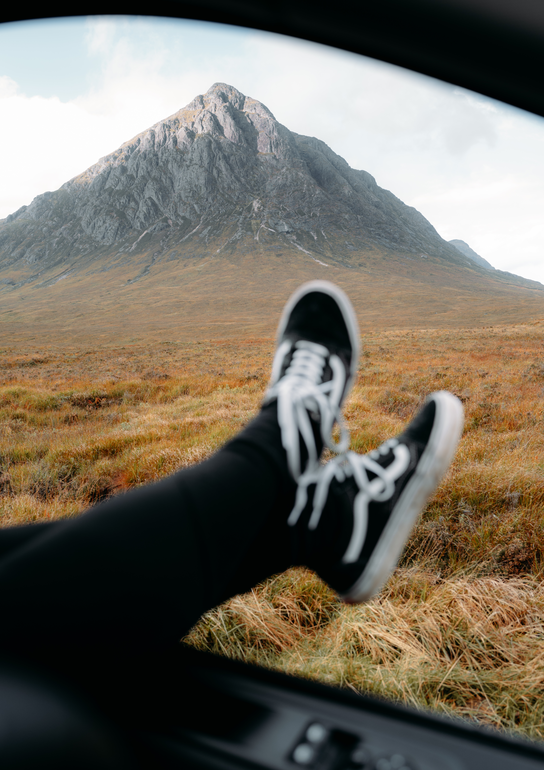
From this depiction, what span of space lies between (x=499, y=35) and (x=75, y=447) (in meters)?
3.96

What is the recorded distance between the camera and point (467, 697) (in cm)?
112

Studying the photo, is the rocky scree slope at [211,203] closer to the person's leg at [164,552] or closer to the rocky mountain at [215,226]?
the rocky mountain at [215,226]

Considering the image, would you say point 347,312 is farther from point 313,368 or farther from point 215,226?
point 215,226

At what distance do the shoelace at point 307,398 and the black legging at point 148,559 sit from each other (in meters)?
0.14

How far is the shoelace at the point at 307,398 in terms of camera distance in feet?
4.24

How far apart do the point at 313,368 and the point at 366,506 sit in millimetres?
658

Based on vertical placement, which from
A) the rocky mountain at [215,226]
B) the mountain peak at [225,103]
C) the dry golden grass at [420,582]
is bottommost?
the dry golden grass at [420,582]

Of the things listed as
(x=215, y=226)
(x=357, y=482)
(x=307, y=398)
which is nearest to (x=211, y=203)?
(x=215, y=226)

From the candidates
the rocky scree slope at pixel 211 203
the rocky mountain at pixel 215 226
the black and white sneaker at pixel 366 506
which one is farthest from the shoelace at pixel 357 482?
the rocky scree slope at pixel 211 203

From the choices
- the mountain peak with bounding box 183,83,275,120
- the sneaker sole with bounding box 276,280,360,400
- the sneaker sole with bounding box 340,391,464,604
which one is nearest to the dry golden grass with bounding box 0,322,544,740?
the sneaker sole with bounding box 340,391,464,604

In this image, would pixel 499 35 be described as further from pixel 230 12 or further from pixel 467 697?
pixel 467 697

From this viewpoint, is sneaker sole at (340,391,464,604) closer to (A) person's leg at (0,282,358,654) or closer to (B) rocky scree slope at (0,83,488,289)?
(A) person's leg at (0,282,358,654)

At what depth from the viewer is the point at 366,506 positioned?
1.31 m

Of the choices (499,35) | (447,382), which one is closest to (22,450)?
(499,35)
